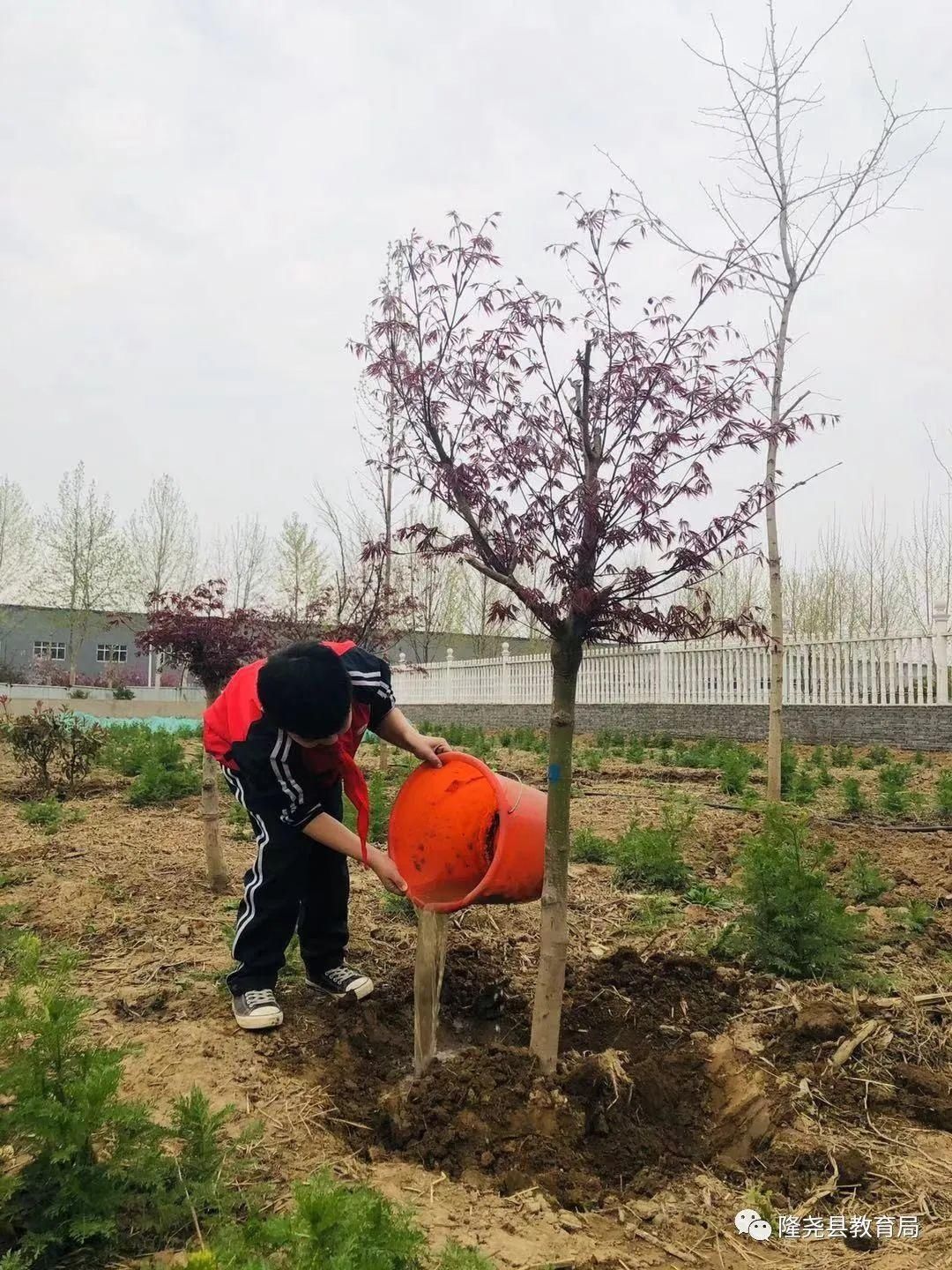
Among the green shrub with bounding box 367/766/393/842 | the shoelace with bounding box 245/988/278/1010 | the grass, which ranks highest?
the green shrub with bounding box 367/766/393/842

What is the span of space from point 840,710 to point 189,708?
19.9 meters

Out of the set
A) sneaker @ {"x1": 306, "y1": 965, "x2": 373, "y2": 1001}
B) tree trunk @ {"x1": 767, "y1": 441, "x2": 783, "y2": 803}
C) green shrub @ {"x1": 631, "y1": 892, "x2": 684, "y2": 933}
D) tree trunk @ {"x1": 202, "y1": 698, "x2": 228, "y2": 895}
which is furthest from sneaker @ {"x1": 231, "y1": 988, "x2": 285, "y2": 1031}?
tree trunk @ {"x1": 767, "y1": 441, "x2": 783, "y2": 803}

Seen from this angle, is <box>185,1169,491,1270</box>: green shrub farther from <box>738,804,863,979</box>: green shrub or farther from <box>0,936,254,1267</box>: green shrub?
<box>738,804,863,979</box>: green shrub

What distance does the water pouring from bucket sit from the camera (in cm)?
271

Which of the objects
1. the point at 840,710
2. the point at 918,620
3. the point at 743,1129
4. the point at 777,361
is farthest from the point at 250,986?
the point at 918,620

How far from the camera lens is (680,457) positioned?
2549mm

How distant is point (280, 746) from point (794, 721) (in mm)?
12637

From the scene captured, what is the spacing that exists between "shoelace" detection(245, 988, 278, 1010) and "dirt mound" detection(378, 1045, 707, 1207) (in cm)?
62

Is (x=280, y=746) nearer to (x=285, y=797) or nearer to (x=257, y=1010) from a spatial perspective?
(x=285, y=797)

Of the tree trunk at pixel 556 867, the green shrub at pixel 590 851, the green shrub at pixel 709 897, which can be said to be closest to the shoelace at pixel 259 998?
the tree trunk at pixel 556 867

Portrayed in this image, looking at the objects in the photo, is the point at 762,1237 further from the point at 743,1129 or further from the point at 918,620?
the point at 918,620

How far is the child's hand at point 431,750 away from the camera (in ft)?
9.75

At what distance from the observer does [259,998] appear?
2.91 metres

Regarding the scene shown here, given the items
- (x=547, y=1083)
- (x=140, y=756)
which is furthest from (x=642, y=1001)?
(x=140, y=756)
